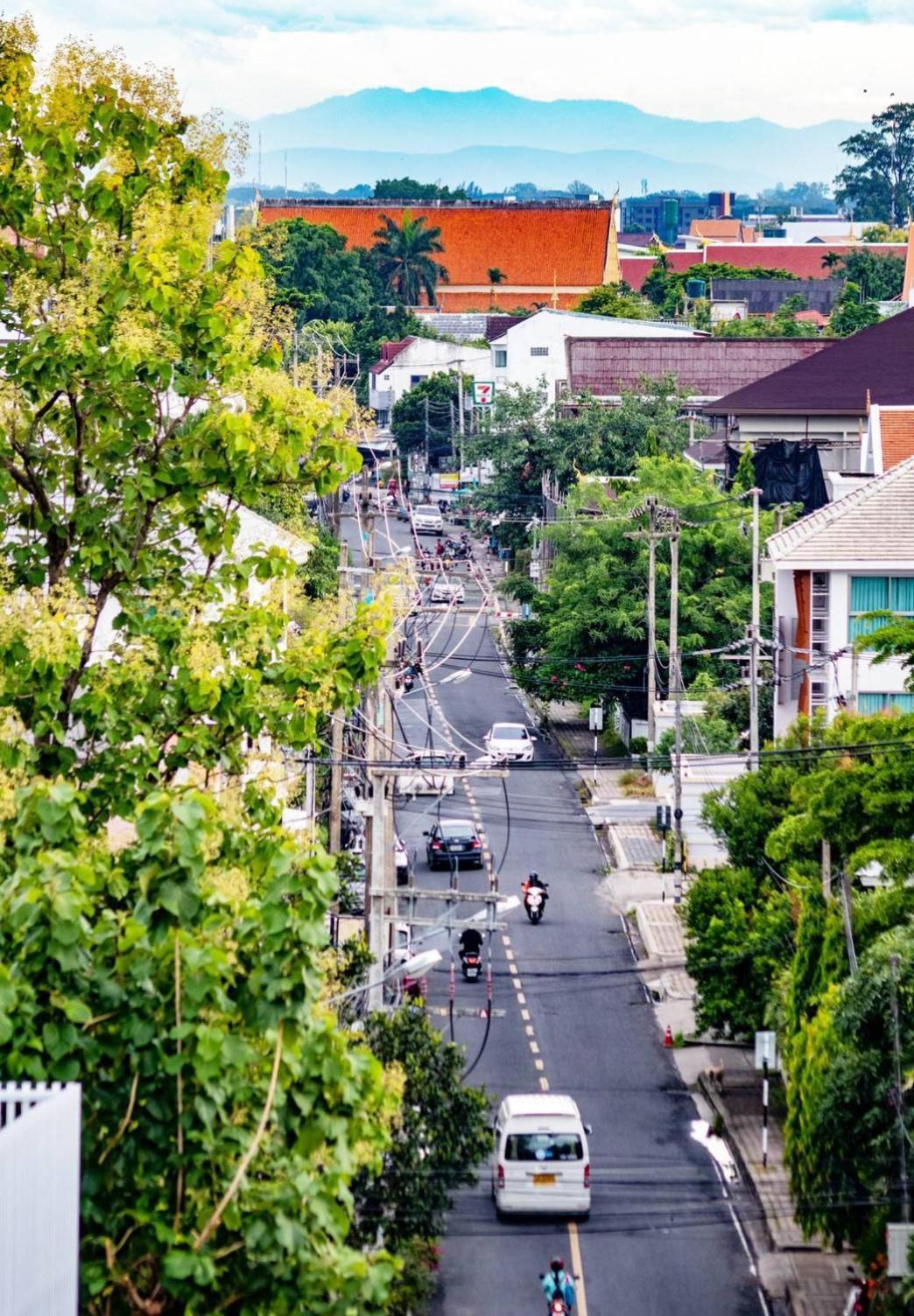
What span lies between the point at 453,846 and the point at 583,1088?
1263cm

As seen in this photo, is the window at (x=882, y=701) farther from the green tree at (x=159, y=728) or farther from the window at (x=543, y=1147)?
the green tree at (x=159, y=728)

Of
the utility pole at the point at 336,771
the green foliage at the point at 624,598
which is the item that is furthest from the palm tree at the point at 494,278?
the utility pole at the point at 336,771

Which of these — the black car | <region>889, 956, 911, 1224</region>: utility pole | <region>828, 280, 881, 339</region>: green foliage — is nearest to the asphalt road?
the black car

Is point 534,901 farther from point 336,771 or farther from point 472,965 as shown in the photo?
point 336,771

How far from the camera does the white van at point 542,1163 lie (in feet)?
95.4

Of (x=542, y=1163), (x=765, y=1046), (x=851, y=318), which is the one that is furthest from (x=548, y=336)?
(x=542, y=1163)

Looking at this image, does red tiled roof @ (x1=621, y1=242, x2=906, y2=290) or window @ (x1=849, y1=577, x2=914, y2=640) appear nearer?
window @ (x1=849, y1=577, x2=914, y2=640)

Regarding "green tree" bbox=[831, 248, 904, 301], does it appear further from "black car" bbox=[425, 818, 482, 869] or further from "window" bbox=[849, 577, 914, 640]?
"window" bbox=[849, 577, 914, 640]

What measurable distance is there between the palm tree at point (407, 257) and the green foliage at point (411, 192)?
40.6 m

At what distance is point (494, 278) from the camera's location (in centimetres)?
16325

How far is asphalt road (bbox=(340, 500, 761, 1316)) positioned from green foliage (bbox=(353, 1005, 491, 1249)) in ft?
9.75

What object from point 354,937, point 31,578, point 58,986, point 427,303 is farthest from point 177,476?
point 427,303

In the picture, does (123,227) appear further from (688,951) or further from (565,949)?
(565,949)

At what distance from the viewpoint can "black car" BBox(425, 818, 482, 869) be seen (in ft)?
155
